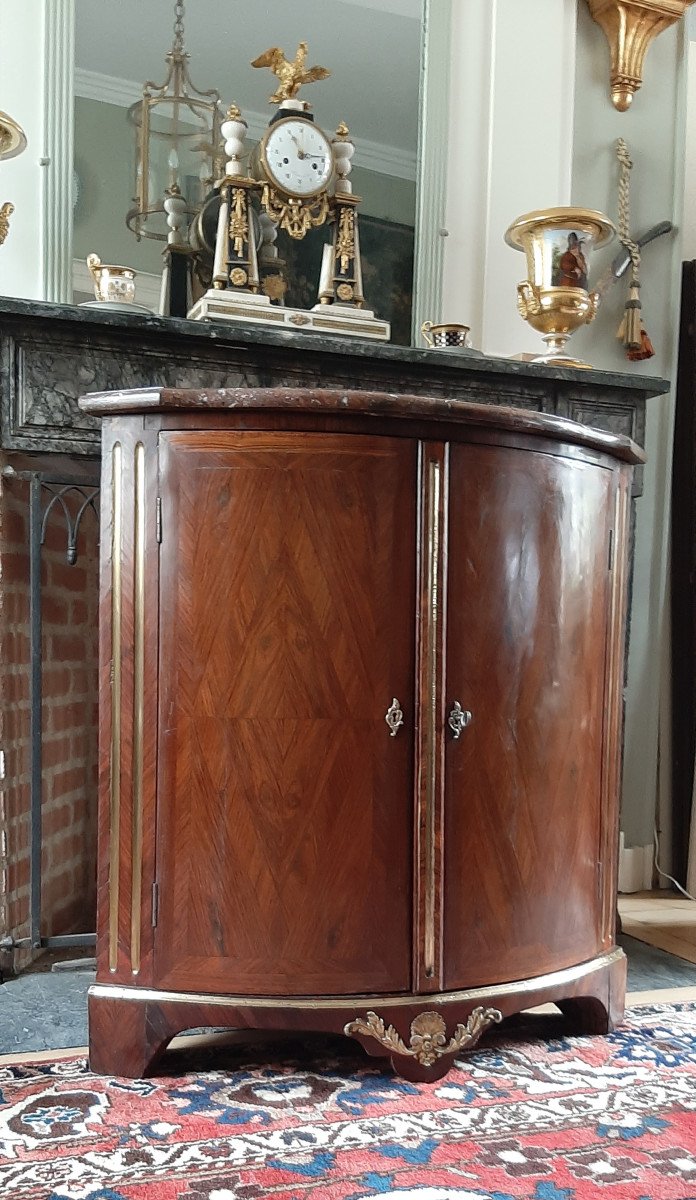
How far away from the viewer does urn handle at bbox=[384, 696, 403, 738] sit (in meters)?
1.63

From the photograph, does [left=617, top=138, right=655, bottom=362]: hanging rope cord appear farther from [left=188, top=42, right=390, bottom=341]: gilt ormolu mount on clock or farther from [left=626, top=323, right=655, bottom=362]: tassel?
[left=188, top=42, right=390, bottom=341]: gilt ormolu mount on clock

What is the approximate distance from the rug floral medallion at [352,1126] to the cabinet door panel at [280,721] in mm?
164

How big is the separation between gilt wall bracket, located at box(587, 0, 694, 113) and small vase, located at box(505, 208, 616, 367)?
2.10 ft

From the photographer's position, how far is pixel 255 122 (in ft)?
8.15

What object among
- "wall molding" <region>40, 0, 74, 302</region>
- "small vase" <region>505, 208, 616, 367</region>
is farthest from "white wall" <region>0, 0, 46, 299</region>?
"small vase" <region>505, 208, 616, 367</region>

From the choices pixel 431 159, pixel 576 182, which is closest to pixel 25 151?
pixel 431 159

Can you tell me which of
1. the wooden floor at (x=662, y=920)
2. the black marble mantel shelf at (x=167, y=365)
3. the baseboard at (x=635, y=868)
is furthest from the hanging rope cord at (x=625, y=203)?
the wooden floor at (x=662, y=920)

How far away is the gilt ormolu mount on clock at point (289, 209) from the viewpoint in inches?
93.1

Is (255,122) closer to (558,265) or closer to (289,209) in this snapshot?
(289,209)

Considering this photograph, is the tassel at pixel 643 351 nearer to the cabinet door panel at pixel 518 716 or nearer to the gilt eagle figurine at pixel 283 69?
the gilt eagle figurine at pixel 283 69

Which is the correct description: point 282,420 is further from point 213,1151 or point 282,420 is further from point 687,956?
point 687,956

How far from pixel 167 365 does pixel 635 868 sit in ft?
6.18

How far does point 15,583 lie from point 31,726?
30 cm

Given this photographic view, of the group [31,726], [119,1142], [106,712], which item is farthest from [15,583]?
[119,1142]
